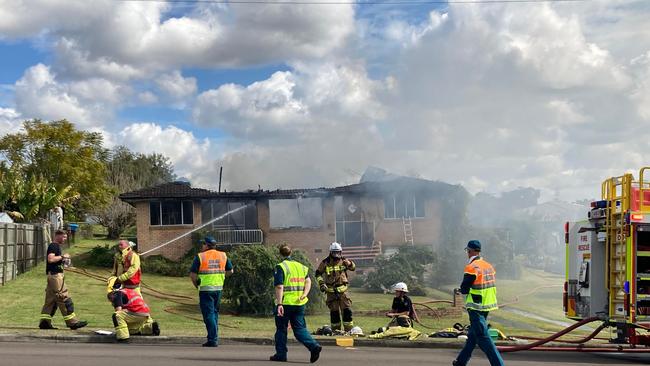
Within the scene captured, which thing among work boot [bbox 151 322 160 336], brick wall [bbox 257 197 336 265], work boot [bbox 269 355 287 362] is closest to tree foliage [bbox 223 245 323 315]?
work boot [bbox 151 322 160 336]

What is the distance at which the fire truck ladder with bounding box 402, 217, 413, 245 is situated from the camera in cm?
3441

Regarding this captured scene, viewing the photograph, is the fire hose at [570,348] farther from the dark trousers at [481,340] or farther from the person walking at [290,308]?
the person walking at [290,308]

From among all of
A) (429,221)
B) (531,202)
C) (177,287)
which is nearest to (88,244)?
(177,287)

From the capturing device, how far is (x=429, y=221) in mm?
34875

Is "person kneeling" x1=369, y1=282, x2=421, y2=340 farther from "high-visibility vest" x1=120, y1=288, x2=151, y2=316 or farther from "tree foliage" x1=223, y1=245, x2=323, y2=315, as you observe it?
"tree foliage" x1=223, y1=245, x2=323, y2=315

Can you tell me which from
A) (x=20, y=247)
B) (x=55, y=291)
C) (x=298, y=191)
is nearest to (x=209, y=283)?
(x=55, y=291)

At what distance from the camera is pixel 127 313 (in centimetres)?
1152

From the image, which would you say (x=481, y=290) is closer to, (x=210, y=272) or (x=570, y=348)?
(x=570, y=348)

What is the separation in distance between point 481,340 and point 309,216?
26254 mm

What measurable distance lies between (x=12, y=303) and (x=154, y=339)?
790 cm

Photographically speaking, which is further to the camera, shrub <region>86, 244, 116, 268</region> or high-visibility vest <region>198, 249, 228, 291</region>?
shrub <region>86, 244, 116, 268</region>

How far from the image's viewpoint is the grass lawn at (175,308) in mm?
14453

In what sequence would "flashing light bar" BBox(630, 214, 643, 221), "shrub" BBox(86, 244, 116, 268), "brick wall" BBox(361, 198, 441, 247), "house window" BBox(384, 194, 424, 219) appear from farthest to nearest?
1. "house window" BBox(384, 194, 424, 219)
2. "brick wall" BBox(361, 198, 441, 247)
3. "shrub" BBox(86, 244, 116, 268)
4. "flashing light bar" BBox(630, 214, 643, 221)

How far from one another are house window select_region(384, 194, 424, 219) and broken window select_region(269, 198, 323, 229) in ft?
10.6
